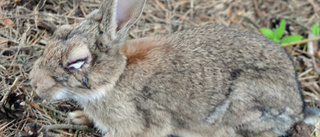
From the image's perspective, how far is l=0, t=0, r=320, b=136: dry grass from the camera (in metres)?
4.06

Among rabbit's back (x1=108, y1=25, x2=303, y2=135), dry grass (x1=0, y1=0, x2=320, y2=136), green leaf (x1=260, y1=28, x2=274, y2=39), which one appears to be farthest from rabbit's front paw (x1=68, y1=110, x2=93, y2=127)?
green leaf (x1=260, y1=28, x2=274, y2=39)

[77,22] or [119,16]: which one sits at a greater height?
[119,16]

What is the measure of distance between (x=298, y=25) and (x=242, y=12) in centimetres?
88

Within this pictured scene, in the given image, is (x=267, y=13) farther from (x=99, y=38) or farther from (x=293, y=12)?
(x=99, y=38)

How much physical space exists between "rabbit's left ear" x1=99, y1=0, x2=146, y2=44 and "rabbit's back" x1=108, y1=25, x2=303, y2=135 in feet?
1.35

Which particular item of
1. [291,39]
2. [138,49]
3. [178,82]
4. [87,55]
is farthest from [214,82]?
[291,39]

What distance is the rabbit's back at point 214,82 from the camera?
3594 millimetres

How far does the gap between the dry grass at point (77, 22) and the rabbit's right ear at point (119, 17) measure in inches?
49.9

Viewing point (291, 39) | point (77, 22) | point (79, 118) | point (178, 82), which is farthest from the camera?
point (291, 39)

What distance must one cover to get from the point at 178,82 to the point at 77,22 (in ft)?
6.30

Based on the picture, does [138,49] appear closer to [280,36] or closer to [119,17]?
[119,17]

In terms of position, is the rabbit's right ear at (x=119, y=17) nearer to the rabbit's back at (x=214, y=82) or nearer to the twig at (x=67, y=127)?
the rabbit's back at (x=214, y=82)

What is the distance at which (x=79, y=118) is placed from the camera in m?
4.13

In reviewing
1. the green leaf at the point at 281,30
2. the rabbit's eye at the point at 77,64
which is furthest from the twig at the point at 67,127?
the green leaf at the point at 281,30
